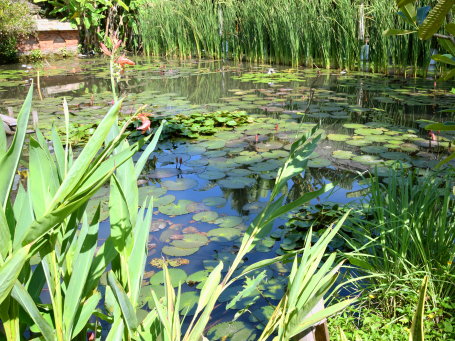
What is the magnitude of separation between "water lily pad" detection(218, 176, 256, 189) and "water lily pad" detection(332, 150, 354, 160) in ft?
2.21

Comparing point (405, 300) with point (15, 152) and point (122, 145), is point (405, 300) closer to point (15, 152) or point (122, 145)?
point (122, 145)

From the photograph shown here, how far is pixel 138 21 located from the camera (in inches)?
432

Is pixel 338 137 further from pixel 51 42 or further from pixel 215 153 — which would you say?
pixel 51 42

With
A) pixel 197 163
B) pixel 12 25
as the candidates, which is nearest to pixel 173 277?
pixel 197 163

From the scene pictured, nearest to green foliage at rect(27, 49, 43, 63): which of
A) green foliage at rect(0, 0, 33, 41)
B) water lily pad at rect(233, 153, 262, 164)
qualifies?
green foliage at rect(0, 0, 33, 41)

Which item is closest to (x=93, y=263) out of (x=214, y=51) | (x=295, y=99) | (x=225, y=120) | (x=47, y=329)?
(x=47, y=329)

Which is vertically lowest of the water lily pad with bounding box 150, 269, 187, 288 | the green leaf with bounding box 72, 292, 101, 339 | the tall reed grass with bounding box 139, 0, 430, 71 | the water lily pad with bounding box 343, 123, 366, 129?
the water lily pad with bounding box 150, 269, 187, 288

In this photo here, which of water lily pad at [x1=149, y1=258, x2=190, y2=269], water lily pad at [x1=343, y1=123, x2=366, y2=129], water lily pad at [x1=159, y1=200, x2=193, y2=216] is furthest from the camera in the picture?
water lily pad at [x1=343, y1=123, x2=366, y2=129]

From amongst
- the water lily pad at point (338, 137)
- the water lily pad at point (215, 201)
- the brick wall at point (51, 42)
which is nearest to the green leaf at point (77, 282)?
the water lily pad at point (215, 201)

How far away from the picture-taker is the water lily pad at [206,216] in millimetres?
2163

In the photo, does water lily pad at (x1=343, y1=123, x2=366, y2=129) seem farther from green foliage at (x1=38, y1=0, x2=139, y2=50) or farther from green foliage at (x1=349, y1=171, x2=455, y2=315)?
green foliage at (x1=38, y1=0, x2=139, y2=50)

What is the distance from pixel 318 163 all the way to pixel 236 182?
0.59 meters

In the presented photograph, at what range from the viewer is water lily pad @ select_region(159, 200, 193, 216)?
7.36 ft

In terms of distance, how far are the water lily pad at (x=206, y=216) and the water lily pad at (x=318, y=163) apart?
88cm
